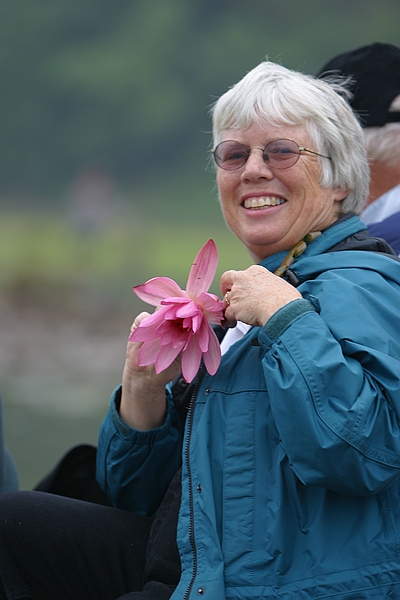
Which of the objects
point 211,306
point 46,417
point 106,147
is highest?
point 106,147

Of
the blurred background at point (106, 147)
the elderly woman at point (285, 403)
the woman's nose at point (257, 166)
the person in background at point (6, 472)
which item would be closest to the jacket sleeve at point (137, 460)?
the elderly woman at point (285, 403)

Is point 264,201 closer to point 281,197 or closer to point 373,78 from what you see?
point 281,197

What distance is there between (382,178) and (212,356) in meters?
1.04

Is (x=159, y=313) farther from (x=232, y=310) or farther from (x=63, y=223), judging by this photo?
(x=63, y=223)

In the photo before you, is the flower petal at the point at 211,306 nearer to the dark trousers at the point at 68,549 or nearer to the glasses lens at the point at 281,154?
the glasses lens at the point at 281,154

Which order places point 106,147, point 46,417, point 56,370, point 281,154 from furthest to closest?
point 106,147
point 56,370
point 46,417
point 281,154

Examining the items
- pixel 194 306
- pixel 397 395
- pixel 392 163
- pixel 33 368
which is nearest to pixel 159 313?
pixel 194 306

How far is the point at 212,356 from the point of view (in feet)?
4.77

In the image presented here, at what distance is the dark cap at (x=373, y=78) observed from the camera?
217 cm

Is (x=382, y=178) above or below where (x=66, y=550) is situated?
above

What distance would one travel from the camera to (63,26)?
5.78 metres

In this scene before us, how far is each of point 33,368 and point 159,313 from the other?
4.21 metres

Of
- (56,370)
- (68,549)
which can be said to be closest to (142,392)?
(68,549)

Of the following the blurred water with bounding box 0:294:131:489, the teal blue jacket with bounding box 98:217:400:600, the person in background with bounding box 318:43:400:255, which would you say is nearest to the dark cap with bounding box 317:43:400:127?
the person in background with bounding box 318:43:400:255
